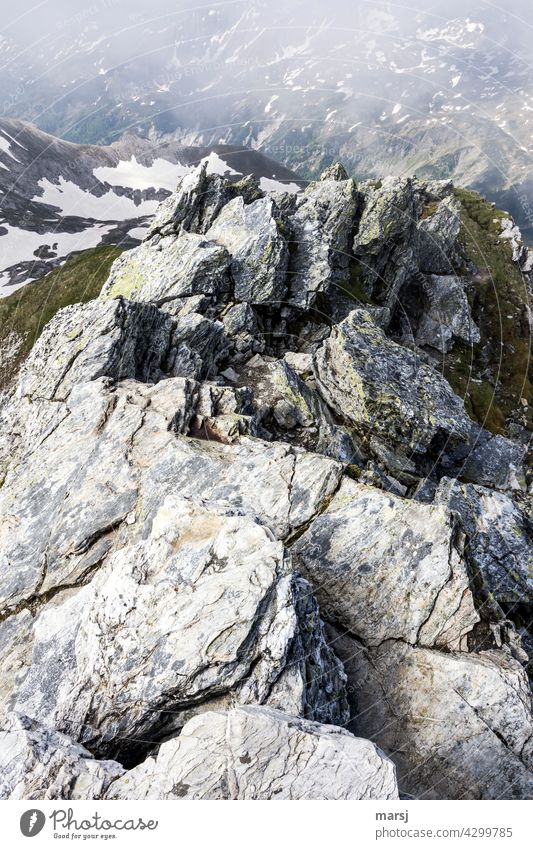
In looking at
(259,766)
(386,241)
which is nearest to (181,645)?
(259,766)

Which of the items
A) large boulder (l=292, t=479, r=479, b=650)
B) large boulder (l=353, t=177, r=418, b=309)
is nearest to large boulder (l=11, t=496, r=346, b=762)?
large boulder (l=292, t=479, r=479, b=650)

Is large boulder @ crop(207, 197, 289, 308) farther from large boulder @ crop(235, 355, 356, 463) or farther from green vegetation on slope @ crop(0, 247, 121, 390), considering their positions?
green vegetation on slope @ crop(0, 247, 121, 390)

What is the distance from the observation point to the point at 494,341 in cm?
7362

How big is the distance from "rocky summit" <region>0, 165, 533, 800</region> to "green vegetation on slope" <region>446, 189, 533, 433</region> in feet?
90.0

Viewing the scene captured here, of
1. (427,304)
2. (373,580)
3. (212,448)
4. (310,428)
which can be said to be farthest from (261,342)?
(427,304)

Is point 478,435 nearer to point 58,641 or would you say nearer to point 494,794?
point 494,794

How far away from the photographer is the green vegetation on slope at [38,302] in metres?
76.4

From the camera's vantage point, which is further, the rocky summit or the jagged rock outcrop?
the rocky summit

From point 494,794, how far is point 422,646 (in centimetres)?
404

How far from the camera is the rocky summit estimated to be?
35.0 feet

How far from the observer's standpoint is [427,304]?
68.5 meters

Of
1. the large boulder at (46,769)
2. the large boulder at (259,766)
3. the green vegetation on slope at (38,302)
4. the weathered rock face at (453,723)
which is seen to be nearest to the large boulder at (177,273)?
the weathered rock face at (453,723)

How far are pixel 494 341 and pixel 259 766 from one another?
75.3 metres

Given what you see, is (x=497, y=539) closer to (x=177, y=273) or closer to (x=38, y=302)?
(x=177, y=273)
